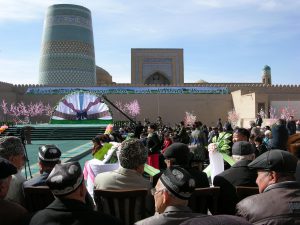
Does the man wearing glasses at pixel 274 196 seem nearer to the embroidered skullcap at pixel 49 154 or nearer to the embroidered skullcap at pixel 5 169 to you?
the embroidered skullcap at pixel 5 169

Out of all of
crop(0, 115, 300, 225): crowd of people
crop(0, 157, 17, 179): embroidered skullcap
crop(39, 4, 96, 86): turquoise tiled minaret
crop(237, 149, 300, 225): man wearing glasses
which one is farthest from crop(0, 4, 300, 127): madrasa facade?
crop(0, 157, 17, 179): embroidered skullcap

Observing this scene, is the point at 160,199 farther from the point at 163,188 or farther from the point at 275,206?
the point at 275,206

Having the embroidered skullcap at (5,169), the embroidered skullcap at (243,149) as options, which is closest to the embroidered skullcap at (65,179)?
the embroidered skullcap at (5,169)

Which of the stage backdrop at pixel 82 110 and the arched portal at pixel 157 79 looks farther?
the arched portal at pixel 157 79

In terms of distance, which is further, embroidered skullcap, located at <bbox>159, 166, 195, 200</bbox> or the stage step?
the stage step

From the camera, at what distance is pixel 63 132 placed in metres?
22.8

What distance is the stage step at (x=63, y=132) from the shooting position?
2180cm

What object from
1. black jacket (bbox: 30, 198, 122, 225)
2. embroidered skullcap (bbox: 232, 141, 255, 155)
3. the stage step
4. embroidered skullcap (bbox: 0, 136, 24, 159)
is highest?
embroidered skullcap (bbox: 0, 136, 24, 159)

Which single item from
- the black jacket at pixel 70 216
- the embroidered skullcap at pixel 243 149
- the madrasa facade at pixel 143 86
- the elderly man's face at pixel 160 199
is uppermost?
the madrasa facade at pixel 143 86

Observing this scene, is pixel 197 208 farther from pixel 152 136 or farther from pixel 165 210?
pixel 152 136

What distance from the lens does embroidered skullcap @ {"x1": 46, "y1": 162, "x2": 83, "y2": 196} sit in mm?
1948

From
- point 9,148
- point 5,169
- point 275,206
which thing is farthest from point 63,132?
point 275,206

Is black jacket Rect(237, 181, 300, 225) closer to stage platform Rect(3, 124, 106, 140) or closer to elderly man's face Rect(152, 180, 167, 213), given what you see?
elderly man's face Rect(152, 180, 167, 213)

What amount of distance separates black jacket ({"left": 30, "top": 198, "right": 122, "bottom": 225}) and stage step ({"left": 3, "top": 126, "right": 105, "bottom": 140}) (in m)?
19.7
